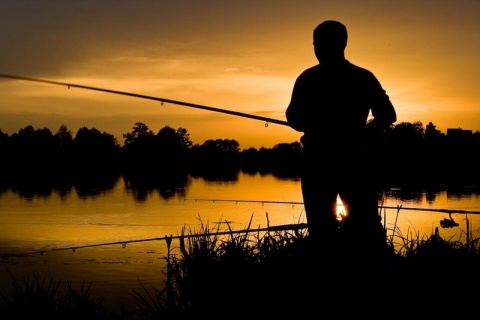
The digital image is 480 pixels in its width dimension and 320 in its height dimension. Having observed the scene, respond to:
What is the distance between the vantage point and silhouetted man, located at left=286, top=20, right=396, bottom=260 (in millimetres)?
4527

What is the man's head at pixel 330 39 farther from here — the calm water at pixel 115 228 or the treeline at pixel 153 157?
the treeline at pixel 153 157

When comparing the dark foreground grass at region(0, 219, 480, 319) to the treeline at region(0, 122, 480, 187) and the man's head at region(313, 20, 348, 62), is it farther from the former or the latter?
the treeline at region(0, 122, 480, 187)

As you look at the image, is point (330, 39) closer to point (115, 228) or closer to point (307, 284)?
point (307, 284)

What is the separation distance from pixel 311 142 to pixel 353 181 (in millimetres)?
407

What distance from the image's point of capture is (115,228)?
973 inches

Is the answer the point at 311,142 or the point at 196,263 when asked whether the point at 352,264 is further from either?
the point at 196,263

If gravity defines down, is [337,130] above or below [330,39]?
below

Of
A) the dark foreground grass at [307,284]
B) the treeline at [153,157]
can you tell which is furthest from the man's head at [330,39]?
the treeline at [153,157]

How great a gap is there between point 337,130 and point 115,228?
21.1m

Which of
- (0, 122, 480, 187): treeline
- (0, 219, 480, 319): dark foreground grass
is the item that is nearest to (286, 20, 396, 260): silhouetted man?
(0, 219, 480, 319): dark foreground grass

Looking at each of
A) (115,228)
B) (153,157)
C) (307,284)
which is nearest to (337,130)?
(307,284)

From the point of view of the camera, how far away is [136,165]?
141 m

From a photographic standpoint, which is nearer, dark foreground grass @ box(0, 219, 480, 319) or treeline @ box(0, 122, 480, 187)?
dark foreground grass @ box(0, 219, 480, 319)

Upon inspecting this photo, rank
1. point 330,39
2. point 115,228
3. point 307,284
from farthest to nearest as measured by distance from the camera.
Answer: point 115,228 < point 307,284 < point 330,39
